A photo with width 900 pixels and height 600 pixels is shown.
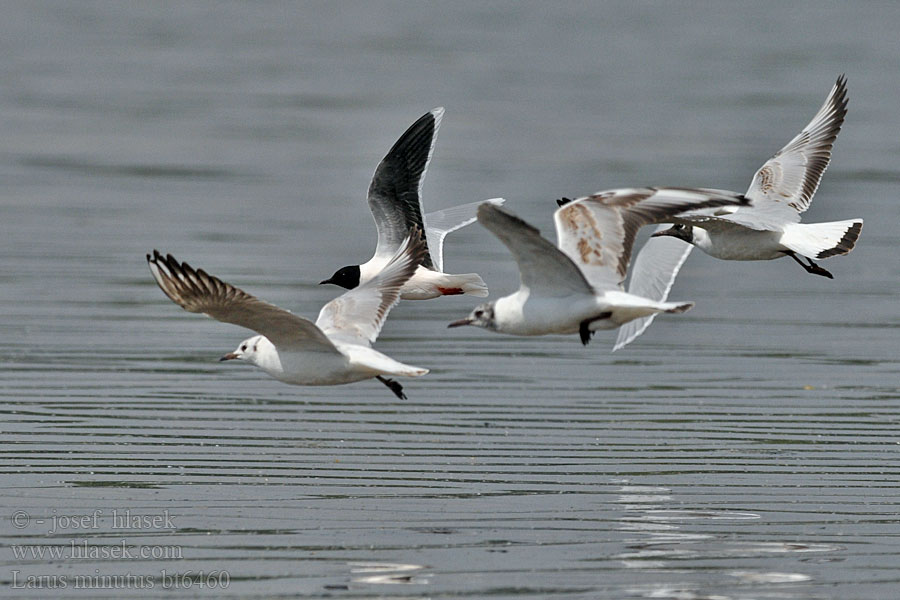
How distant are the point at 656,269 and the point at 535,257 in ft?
13.5

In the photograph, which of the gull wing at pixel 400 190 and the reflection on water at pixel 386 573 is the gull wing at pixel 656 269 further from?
the reflection on water at pixel 386 573

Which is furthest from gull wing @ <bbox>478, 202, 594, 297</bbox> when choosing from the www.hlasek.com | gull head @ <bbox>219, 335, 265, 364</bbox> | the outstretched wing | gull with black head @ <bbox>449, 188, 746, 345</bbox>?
the outstretched wing

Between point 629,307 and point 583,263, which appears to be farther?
point 583,263

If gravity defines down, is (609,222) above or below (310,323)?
above

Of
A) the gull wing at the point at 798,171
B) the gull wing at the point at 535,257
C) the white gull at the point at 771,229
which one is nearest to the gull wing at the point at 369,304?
the gull wing at the point at 535,257

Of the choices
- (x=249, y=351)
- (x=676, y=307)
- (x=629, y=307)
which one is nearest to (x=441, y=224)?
(x=249, y=351)

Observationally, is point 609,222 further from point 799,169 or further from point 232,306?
point 799,169

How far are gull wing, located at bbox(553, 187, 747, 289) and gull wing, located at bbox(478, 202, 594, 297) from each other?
0.84ft

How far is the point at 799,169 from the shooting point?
1509 cm

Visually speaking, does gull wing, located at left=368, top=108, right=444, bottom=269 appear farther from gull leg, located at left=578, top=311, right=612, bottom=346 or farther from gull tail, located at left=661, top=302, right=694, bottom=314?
gull tail, located at left=661, top=302, right=694, bottom=314

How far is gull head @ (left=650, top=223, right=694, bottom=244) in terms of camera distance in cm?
1498

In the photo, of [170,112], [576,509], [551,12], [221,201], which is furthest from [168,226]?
[551,12]

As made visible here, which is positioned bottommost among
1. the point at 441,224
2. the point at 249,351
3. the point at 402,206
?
the point at 441,224

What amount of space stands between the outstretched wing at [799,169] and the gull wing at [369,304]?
3268mm
